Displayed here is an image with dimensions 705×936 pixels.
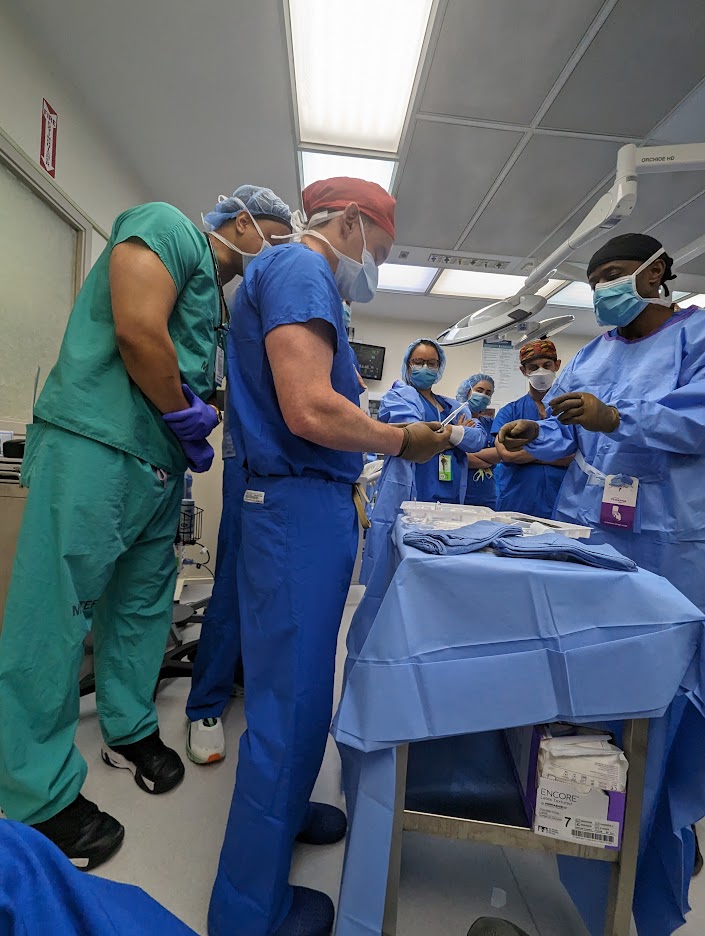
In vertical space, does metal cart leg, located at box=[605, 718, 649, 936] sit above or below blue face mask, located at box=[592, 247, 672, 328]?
A: below

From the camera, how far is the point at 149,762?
4.01ft

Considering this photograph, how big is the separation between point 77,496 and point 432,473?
189 cm

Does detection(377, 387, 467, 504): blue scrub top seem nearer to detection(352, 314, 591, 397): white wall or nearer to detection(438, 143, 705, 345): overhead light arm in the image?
detection(438, 143, 705, 345): overhead light arm

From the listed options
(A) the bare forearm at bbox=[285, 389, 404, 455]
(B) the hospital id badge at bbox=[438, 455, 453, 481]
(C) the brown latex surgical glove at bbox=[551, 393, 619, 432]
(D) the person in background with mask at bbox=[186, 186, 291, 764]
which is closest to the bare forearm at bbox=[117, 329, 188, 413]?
(D) the person in background with mask at bbox=[186, 186, 291, 764]

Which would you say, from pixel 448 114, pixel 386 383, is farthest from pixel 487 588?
pixel 386 383

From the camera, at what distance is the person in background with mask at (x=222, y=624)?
4.42 ft

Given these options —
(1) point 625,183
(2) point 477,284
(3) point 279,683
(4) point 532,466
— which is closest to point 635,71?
(1) point 625,183

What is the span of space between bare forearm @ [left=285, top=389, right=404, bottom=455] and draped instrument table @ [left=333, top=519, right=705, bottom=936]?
242 mm

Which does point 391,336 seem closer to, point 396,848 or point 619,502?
point 619,502

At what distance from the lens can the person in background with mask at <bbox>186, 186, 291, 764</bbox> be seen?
1.35 metres

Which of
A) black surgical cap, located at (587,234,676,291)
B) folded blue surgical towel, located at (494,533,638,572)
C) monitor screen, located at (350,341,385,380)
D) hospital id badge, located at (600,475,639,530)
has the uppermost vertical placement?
monitor screen, located at (350,341,385,380)

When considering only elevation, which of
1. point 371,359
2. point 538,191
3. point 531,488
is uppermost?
point 538,191

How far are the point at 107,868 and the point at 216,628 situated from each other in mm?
577

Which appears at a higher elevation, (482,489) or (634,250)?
(634,250)
